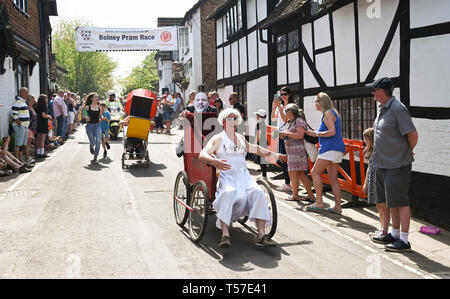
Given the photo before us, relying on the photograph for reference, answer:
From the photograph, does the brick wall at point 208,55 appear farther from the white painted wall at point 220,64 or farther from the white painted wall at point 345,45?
the white painted wall at point 345,45

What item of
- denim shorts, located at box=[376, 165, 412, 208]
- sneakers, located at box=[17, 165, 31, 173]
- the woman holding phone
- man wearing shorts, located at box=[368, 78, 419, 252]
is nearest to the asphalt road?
man wearing shorts, located at box=[368, 78, 419, 252]

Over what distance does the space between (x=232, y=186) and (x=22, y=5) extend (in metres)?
16.0

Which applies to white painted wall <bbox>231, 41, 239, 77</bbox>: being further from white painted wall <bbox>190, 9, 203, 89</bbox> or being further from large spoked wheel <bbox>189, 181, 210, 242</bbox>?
large spoked wheel <bbox>189, 181, 210, 242</bbox>

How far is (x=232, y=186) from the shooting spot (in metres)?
6.12

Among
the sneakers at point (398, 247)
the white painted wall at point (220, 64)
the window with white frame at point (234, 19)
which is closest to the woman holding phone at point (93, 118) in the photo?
the window with white frame at point (234, 19)

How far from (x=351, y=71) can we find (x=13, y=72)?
1231 centimetres

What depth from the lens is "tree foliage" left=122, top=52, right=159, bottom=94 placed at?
3410 inches

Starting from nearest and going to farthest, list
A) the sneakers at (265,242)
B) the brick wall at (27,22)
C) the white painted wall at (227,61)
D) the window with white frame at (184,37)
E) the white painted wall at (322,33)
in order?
1. the sneakers at (265,242)
2. the white painted wall at (322,33)
3. the brick wall at (27,22)
4. the white painted wall at (227,61)
5. the window with white frame at (184,37)

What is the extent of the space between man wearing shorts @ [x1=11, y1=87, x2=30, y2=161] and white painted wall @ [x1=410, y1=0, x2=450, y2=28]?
10072 millimetres

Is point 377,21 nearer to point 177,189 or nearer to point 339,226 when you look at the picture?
point 339,226

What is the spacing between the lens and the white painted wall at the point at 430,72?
7488 millimetres

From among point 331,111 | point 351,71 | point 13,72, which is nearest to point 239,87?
point 13,72

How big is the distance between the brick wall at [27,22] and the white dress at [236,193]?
42.1 feet
